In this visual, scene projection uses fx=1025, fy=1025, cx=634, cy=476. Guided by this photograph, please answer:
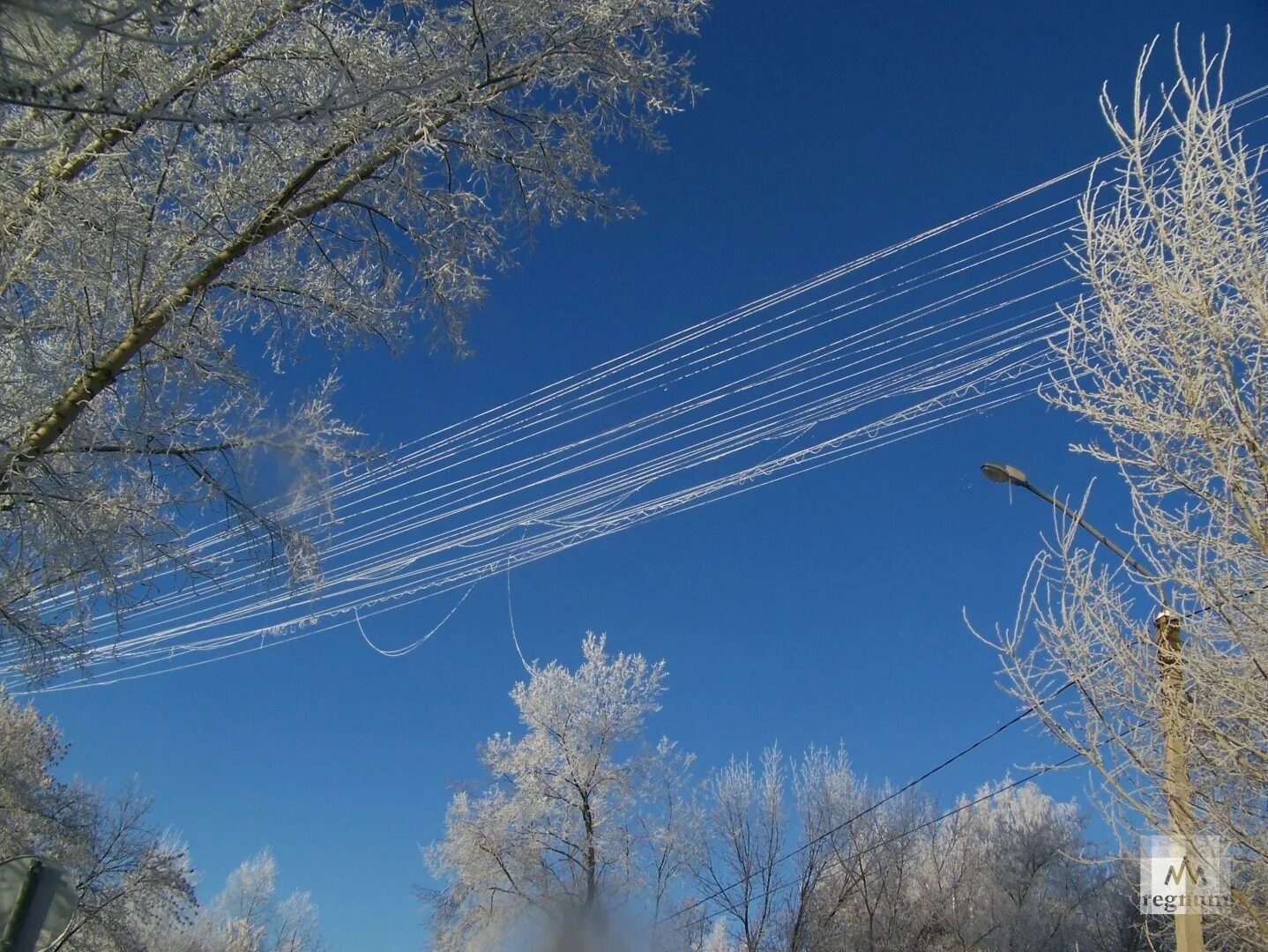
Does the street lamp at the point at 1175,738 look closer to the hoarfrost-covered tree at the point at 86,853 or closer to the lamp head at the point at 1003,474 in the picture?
the lamp head at the point at 1003,474

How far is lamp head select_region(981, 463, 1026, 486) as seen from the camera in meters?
7.43

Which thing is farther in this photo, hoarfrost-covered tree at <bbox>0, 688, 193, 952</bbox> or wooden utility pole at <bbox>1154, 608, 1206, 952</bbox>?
hoarfrost-covered tree at <bbox>0, 688, 193, 952</bbox>

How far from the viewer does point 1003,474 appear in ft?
24.7

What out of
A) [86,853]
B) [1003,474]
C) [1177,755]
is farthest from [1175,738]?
[86,853]

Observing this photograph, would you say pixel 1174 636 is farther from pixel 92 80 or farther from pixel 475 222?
pixel 92 80

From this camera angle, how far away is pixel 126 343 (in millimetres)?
5117

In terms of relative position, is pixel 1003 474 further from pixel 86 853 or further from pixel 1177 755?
pixel 86 853

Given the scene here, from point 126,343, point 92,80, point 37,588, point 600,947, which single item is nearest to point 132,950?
point 600,947

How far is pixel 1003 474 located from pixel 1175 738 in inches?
104

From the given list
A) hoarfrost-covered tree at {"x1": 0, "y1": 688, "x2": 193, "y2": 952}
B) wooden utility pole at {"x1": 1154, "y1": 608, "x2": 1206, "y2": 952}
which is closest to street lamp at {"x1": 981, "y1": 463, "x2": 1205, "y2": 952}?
wooden utility pole at {"x1": 1154, "y1": 608, "x2": 1206, "y2": 952}
